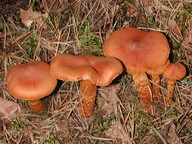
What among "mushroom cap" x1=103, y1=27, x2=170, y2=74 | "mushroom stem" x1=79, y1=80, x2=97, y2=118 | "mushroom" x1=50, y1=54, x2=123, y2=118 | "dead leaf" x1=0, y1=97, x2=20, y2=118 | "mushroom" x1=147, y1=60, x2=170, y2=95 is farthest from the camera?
"dead leaf" x1=0, y1=97, x2=20, y2=118

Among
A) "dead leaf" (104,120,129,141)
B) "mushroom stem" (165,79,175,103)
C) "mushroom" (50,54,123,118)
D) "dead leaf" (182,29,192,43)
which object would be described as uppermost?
"dead leaf" (182,29,192,43)

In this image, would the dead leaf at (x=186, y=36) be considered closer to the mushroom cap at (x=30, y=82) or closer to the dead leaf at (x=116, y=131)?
the dead leaf at (x=116, y=131)

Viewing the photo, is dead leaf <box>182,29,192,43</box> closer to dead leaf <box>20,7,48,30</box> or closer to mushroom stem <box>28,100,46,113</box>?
dead leaf <box>20,7,48,30</box>

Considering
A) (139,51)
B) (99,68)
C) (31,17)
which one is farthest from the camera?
(31,17)

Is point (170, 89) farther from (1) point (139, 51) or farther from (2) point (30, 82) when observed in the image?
(2) point (30, 82)

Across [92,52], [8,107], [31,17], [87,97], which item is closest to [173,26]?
[92,52]

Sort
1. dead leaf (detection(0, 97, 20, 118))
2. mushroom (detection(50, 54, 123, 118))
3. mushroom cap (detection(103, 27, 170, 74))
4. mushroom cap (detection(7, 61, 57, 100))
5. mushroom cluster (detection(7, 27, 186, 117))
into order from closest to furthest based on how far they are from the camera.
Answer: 1. mushroom (detection(50, 54, 123, 118))
2. mushroom cluster (detection(7, 27, 186, 117))
3. mushroom cap (detection(7, 61, 57, 100))
4. mushroom cap (detection(103, 27, 170, 74))
5. dead leaf (detection(0, 97, 20, 118))

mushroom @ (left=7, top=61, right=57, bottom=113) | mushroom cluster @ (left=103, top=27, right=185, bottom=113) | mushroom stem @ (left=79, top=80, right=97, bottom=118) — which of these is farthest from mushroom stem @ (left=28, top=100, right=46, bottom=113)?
mushroom cluster @ (left=103, top=27, right=185, bottom=113)

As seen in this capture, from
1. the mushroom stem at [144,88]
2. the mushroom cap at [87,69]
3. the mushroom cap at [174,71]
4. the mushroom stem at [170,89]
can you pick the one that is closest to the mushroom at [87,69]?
the mushroom cap at [87,69]
